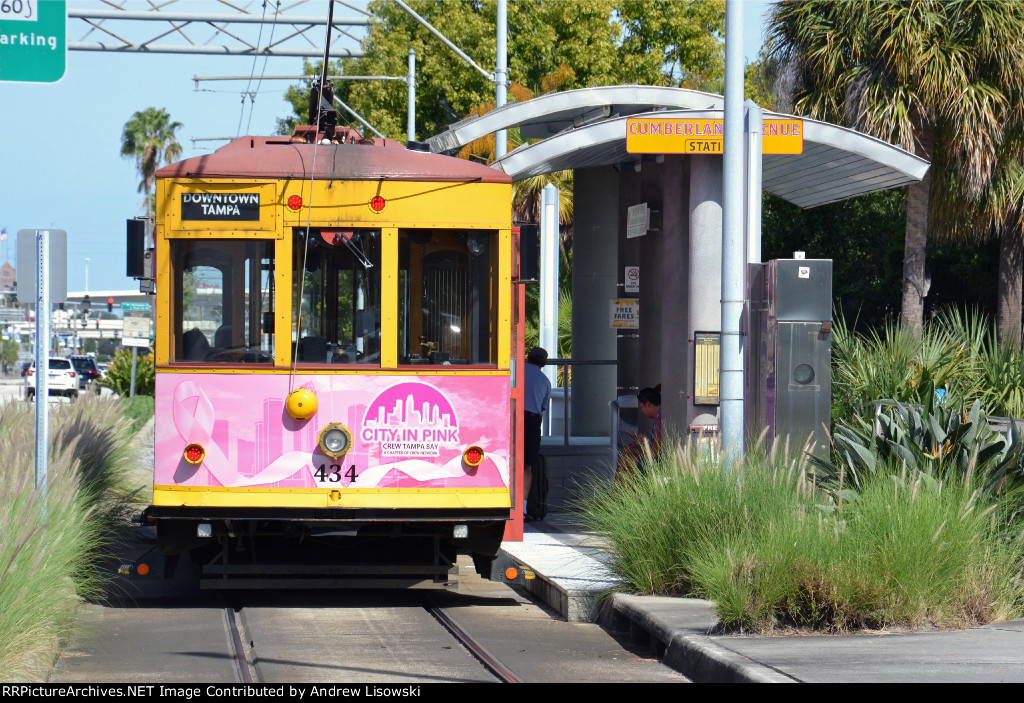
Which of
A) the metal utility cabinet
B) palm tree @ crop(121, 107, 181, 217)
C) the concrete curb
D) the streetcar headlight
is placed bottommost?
the concrete curb

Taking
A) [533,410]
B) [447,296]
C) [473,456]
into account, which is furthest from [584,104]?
[473,456]

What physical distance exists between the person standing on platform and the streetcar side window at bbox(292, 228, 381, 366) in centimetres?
382

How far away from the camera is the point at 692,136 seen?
1192 cm

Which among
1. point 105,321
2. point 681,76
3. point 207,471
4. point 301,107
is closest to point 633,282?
point 207,471

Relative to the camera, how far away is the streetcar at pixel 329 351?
9.31 metres

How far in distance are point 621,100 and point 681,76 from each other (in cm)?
2558

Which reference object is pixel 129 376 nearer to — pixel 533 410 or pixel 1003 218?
pixel 1003 218

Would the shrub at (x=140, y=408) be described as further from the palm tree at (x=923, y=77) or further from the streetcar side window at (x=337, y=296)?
the streetcar side window at (x=337, y=296)

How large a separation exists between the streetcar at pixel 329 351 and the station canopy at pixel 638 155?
82.0 inches

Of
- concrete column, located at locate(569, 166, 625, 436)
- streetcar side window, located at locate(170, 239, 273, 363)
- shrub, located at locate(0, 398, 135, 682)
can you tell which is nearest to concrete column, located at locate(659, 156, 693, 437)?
concrete column, located at locate(569, 166, 625, 436)

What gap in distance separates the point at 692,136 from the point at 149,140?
57.8 metres

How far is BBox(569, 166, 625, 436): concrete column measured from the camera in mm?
17172

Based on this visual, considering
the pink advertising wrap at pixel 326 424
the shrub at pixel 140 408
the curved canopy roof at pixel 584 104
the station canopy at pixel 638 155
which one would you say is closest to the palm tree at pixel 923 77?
the station canopy at pixel 638 155

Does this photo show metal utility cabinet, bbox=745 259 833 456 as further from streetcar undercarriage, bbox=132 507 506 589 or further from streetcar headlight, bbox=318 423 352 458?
streetcar headlight, bbox=318 423 352 458
